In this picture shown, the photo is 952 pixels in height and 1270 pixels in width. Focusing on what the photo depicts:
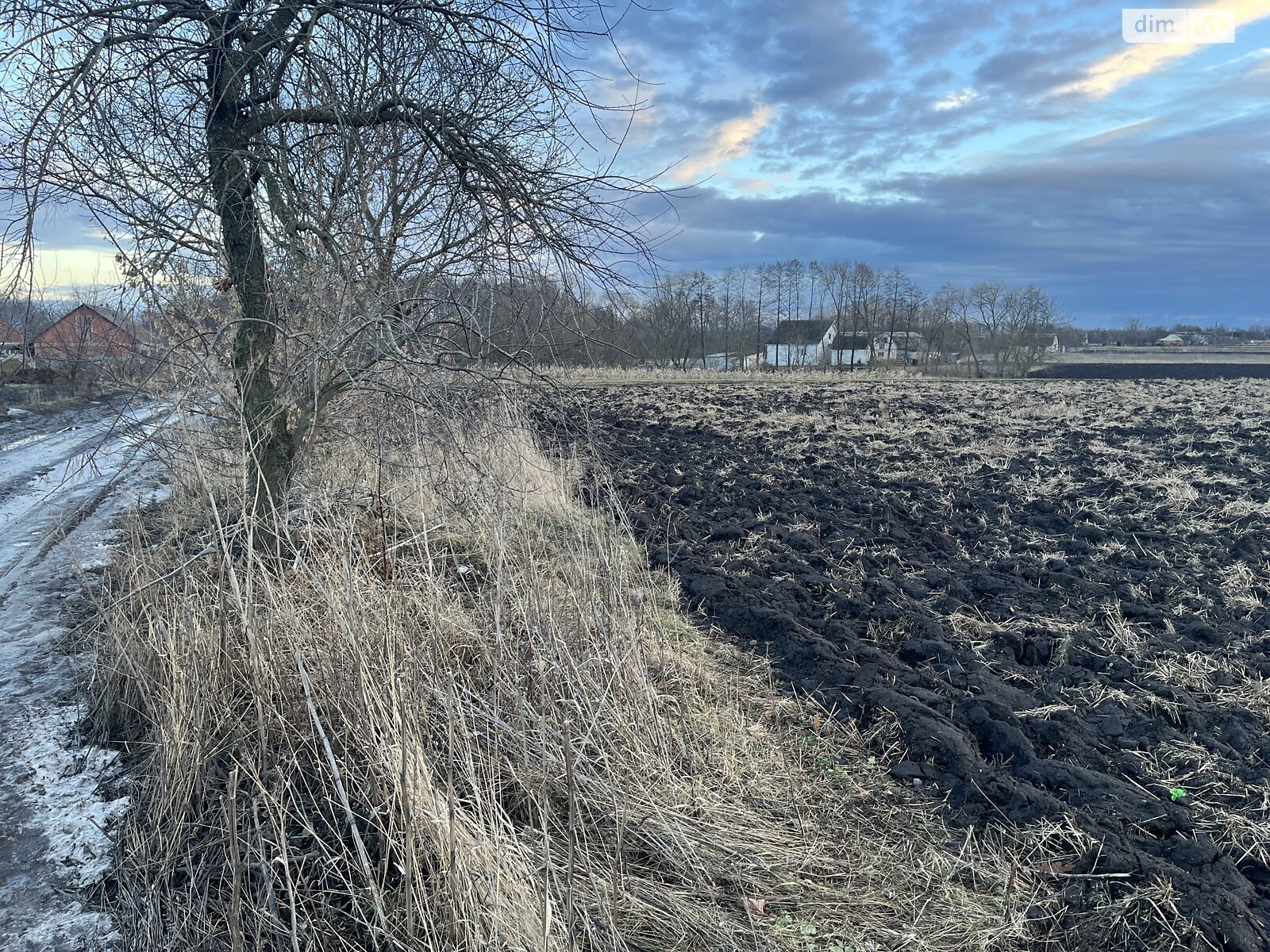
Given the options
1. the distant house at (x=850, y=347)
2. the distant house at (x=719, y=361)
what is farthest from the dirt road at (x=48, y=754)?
the distant house at (x=850, y=347)

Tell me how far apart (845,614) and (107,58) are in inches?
225

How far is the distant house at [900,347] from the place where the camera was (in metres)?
61.6

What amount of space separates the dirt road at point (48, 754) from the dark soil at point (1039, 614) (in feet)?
10.3

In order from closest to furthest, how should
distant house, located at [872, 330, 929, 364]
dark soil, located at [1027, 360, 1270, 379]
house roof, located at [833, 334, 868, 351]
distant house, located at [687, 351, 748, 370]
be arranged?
dark soil, located at [1027, 360, 1270, 379]
distant house, located at [687, 351, 748, 370]
distant house, located at [872, 330, 929, 364]
house roof, located at [833, 334, 868, 351]

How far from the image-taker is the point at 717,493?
9.85 m

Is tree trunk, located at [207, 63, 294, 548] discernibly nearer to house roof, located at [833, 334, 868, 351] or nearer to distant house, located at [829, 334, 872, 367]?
distant house, located at [829, 334, 872, 367]

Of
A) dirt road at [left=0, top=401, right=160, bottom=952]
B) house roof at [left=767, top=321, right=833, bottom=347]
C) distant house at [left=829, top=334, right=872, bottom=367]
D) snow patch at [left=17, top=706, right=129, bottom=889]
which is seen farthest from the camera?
house roof at [left=767, top=321, right=833, bottom=347]

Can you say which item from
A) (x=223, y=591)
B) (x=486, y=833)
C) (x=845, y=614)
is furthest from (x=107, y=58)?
(x=845, y=614)

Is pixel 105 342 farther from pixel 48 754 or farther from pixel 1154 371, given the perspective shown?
pixel 1154 371

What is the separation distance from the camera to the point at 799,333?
213ft

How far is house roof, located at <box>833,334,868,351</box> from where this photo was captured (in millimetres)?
64750

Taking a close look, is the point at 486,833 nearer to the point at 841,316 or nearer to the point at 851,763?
the point at 851,763

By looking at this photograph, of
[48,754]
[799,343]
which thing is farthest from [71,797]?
[799,343]

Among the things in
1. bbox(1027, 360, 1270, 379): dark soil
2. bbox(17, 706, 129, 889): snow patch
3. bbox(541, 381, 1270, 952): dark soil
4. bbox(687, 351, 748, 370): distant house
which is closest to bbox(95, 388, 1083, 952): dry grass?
bbox(17, 706, 129, 889): snow patch
